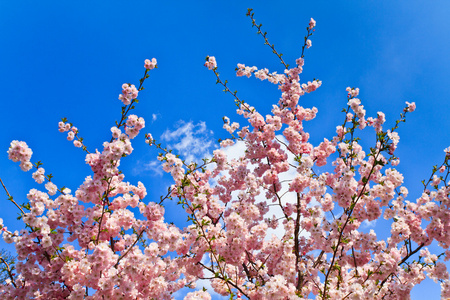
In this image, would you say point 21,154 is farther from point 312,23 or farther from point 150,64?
point 312,23

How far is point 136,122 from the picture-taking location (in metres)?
6.31

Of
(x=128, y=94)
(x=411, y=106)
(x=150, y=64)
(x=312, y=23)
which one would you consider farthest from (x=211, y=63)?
(x=411, y=106)

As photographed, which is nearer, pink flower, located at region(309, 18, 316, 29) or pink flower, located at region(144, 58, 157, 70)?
pink flower, located at region(144, 58, 157, 70)

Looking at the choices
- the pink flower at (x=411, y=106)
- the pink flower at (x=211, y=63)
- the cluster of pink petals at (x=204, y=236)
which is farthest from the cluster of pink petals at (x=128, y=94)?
the pink flower at (x=411, y=106)

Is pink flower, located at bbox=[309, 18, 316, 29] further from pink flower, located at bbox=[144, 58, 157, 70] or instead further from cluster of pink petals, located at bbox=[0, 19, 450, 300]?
pink flower, located at bbox=[144, 58, 157, 70]

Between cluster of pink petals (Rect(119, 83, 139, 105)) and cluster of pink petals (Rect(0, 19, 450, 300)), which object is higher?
cluster of pink petals (Rect(119, 83, 139, 105))

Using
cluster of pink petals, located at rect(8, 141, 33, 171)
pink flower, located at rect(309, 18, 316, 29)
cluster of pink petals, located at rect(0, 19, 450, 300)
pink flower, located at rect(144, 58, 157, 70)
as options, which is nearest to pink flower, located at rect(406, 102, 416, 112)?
cluster of pink petals, located at rect(0, 19, 450, 300)

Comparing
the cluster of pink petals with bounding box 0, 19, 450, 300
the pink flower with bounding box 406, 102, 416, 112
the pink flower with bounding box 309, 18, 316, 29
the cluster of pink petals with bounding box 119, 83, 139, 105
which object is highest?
the pink flower with bounding box 309, 18, 316, 29

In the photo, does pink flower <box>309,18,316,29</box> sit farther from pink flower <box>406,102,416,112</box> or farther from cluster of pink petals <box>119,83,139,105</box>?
cluster of pink petals <box>119,83,139,105</box>

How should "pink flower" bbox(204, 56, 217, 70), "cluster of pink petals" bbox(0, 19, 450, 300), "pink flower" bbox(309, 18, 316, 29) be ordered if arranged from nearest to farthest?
"cluster of pink petals" bbox(0, 19, 450, 300) < "pink flower" bbox(204, 56, 217, 70) < "pink flower" bbox(309, 18, 316, 29)

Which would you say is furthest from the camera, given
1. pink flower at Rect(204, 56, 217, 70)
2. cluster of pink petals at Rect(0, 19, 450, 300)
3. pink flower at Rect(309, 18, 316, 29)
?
pink flower at Rect(309, 18, 316, 29)

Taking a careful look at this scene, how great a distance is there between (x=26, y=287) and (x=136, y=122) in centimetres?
373

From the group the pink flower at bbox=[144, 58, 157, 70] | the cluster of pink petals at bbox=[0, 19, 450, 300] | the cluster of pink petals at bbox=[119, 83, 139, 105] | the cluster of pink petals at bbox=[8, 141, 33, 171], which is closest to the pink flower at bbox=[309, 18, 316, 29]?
the cluster of pink petals at bbox=[0, 19, 450, 300]

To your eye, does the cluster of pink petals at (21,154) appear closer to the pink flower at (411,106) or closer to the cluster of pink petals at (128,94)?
the cluster of pink petals at (128,94)
